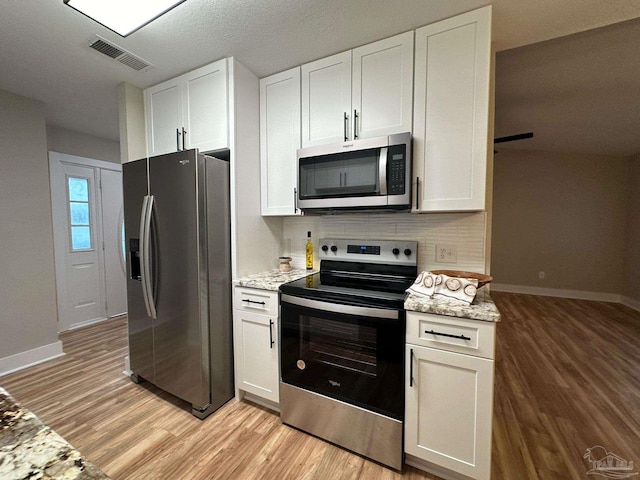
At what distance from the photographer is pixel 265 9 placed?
1547 millimetres

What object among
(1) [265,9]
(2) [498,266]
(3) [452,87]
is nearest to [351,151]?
(3) [452,87]

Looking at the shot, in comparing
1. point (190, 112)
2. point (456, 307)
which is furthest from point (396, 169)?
point (190, 112)

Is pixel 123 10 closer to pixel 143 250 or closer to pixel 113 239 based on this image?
pixel 143 250

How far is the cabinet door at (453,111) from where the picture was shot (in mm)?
1520

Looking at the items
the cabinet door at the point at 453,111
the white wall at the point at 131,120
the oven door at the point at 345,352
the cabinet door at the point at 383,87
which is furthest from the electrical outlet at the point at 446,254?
the white wall at the point at 131,120

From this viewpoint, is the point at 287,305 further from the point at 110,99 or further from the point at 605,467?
the point at 110,99

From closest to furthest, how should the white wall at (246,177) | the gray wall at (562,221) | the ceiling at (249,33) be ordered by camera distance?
the ceiling at (249,33) → the white wall at (246,177) → the gray wall at (562,221)

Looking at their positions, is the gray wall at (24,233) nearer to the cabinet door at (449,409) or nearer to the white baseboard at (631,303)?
the cabinet door at (449,409)

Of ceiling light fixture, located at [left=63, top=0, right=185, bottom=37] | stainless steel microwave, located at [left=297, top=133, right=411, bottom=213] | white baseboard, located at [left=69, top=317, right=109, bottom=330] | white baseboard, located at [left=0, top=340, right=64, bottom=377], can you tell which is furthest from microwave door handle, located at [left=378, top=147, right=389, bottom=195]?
white baseboard, located at [left=69, top=317, right=109, bottom=330]

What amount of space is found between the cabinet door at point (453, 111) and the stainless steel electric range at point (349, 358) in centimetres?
49

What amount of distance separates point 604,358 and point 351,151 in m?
3.29

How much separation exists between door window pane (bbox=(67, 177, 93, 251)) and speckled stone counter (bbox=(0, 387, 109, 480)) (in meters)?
3.94

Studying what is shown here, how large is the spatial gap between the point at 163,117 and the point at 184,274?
1429 millimetres

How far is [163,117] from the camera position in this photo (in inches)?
92.1
